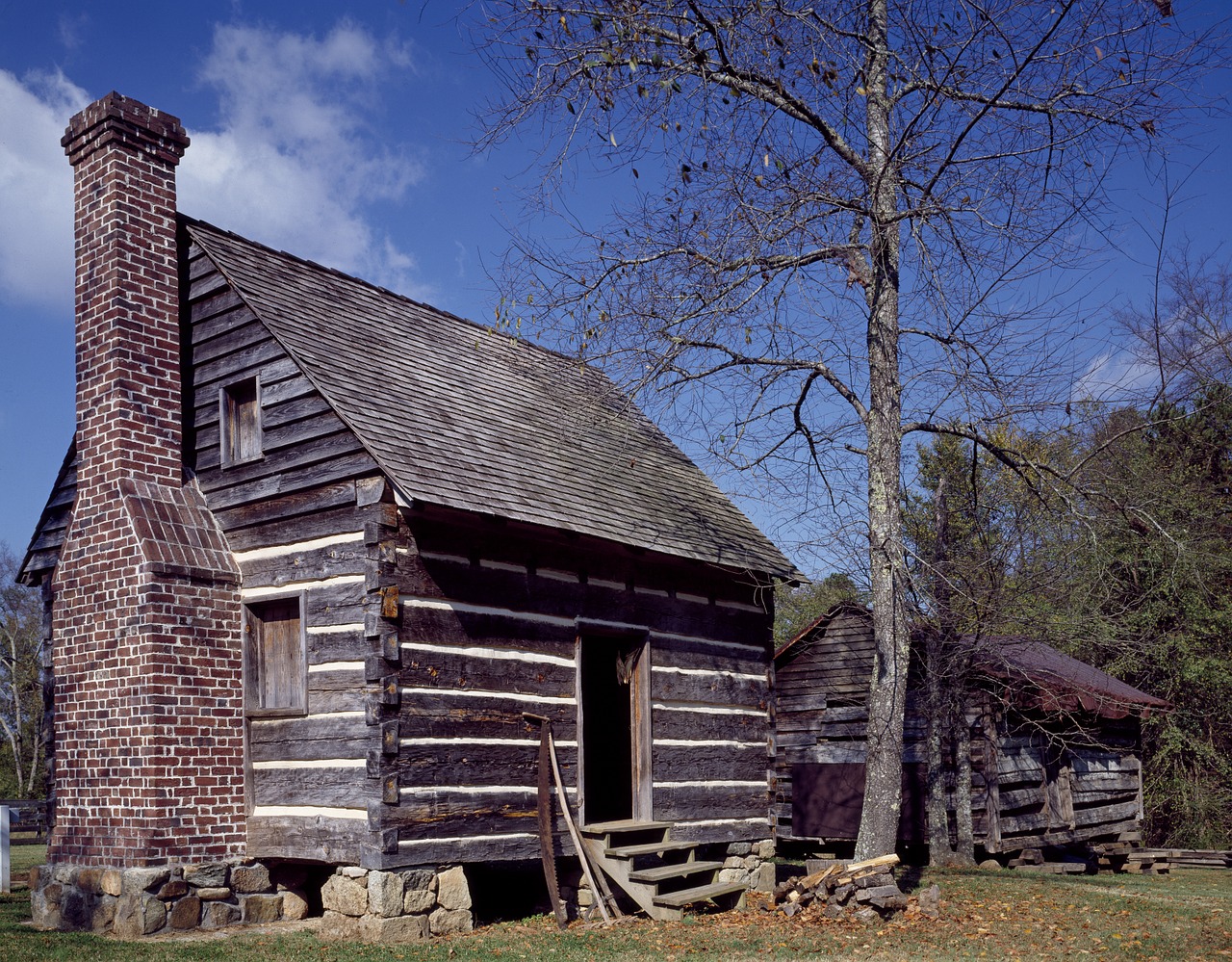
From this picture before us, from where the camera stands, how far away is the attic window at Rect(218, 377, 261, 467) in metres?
11.4

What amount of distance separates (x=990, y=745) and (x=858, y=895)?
740cm

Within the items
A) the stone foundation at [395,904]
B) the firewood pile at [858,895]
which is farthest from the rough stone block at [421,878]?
the firewood pile at [858,895]

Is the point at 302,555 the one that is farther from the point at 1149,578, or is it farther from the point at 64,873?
the point at 1149,578

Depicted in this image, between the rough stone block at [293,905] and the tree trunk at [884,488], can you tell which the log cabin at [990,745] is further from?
the rough stone block at [293,905]

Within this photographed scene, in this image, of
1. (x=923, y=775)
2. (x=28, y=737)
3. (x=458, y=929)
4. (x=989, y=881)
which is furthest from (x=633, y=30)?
(x=28, y=737)

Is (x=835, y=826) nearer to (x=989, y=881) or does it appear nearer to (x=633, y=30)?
(x=989, y=881)

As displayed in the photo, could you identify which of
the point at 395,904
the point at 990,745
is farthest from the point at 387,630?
the point at 990,745

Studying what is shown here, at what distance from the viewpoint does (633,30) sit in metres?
9.73

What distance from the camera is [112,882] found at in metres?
10.1

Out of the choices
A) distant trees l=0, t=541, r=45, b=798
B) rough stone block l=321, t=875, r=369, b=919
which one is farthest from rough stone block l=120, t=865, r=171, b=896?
distant trees l=0, t=541, r=45, b=798

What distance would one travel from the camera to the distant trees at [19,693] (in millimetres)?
38791

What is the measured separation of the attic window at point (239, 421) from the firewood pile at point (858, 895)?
22.5 feet

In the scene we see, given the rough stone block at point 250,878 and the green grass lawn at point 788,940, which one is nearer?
the green grass lawn at point 788,940

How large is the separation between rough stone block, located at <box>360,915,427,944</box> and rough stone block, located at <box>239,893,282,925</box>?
5.18 ft
